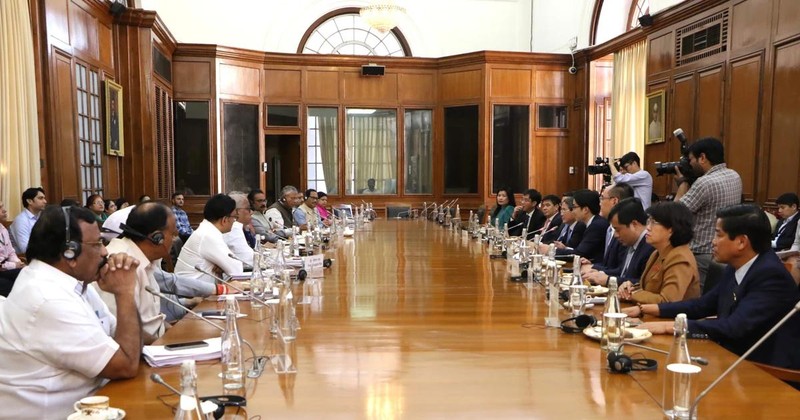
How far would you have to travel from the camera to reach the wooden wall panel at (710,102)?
6.35m

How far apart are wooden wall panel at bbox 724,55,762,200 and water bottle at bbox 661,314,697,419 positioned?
16.9 feet

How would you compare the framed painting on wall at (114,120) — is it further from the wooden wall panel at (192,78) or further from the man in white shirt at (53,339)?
the man in white shirt at (53,339)

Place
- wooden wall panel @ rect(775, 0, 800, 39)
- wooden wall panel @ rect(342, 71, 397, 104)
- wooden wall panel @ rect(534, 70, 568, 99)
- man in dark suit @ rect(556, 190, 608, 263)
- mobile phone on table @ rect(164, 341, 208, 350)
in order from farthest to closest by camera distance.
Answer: wooden wall panel @ rect(342, 71, 397, 104) → wooden wall panel @ rect(534, 70, 568, 99) → wooden wall panel @ rect(775, 0, 800, 39) → man in dark suit @ rect(556, 190, 608, 263) → mobile phone on table @ rect(164, 341, 208, 350)

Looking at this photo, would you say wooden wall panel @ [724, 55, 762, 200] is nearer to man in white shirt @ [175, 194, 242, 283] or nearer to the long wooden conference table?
the long wooden conference table

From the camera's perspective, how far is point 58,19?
18.4 feet

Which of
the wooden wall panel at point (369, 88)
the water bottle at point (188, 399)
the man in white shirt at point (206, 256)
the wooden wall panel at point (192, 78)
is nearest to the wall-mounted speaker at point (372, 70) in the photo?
the wooden wall panel at point (369, 88)

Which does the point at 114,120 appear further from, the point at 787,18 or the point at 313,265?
the point at 787,18

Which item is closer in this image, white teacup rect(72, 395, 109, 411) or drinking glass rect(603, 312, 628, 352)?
white teacup rect(72, 395, 109, 411)

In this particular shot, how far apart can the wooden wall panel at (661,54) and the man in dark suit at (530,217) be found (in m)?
2.30

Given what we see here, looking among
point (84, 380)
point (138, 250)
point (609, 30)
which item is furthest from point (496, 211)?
point (84, 380)

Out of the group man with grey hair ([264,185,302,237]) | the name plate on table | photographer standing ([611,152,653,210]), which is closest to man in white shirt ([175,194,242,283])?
the name plate on table

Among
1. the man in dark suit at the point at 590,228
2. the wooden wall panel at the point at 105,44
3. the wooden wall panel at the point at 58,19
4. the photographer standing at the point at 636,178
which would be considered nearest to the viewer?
the man in dark suit at the point at 590,228

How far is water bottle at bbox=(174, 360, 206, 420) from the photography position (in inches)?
39.8

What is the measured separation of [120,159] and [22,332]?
20.4 ft
